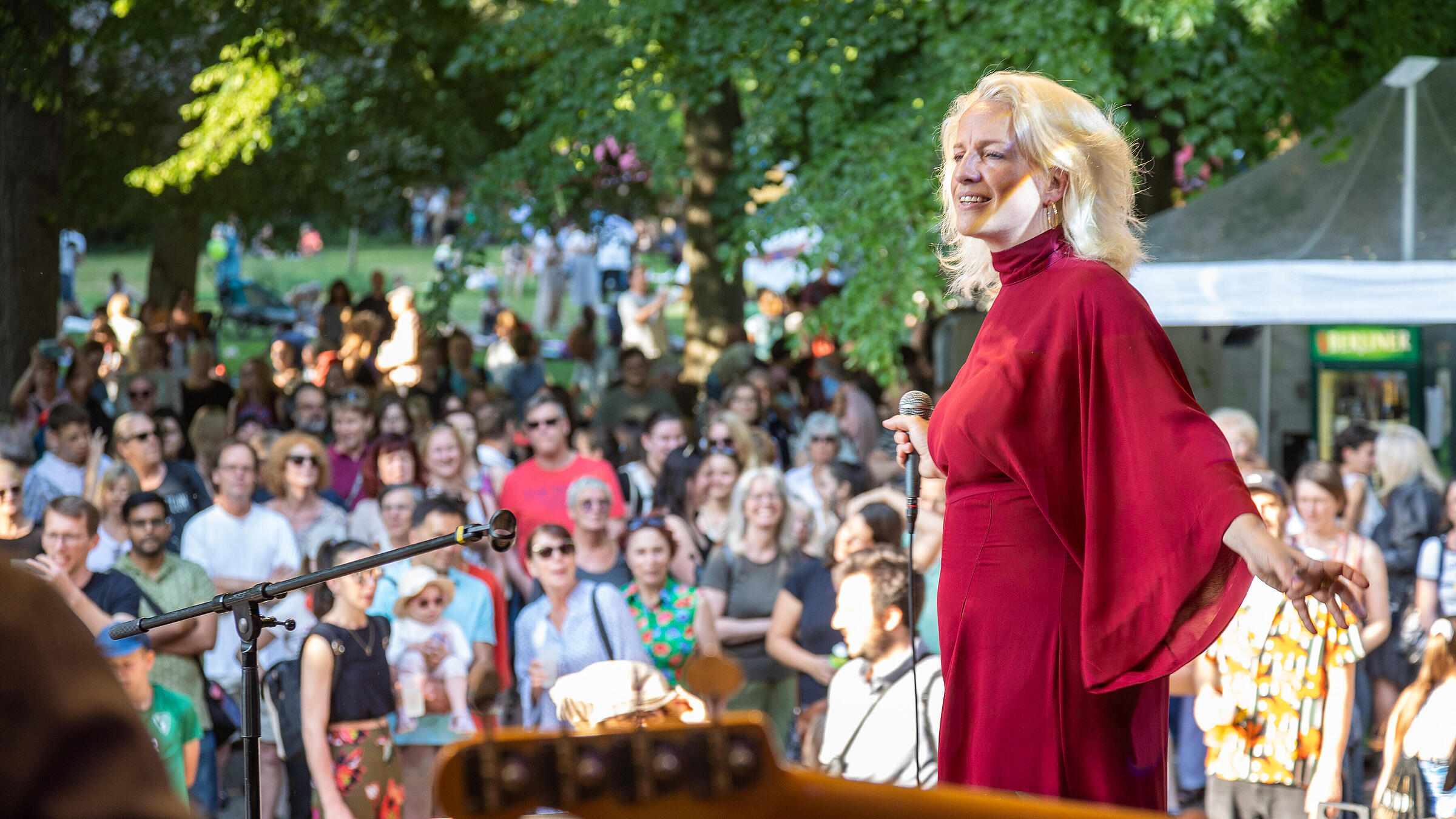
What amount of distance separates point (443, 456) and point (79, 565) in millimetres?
2056

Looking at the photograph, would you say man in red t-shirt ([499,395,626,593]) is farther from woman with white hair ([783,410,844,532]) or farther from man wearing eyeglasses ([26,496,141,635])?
man wearing eyeglasses ([26,496,141,635])

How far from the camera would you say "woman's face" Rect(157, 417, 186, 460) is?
28.1ft

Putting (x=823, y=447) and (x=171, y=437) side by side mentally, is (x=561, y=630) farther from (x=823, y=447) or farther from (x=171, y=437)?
(x=171, y=437)

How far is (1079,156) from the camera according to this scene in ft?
8.50

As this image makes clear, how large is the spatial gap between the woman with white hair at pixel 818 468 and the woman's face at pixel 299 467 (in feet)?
7.67

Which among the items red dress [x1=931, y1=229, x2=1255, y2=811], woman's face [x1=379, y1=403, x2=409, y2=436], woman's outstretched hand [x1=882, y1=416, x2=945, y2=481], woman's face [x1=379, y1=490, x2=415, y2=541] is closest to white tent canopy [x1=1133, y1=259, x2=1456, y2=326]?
woman's face [x1=379, y1=490, x2=415, y2=541]

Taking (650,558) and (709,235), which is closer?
(650,558)

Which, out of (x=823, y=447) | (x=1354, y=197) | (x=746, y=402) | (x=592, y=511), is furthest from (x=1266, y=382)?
(x=592, y=511)

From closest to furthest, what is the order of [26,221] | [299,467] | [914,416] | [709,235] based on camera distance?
[914,416] → [299,467] → [26,221] → [709,235]

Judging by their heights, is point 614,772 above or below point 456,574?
above

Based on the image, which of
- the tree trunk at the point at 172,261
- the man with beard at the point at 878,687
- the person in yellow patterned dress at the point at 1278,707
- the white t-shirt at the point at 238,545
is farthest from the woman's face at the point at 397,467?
the tree trunk at the point at 172,261

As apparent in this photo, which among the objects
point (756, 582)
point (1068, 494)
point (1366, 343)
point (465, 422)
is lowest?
point (756, 582)

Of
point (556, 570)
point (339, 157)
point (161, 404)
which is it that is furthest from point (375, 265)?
point (556, 570)

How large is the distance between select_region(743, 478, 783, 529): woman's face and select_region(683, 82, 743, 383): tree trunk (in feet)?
17.1
